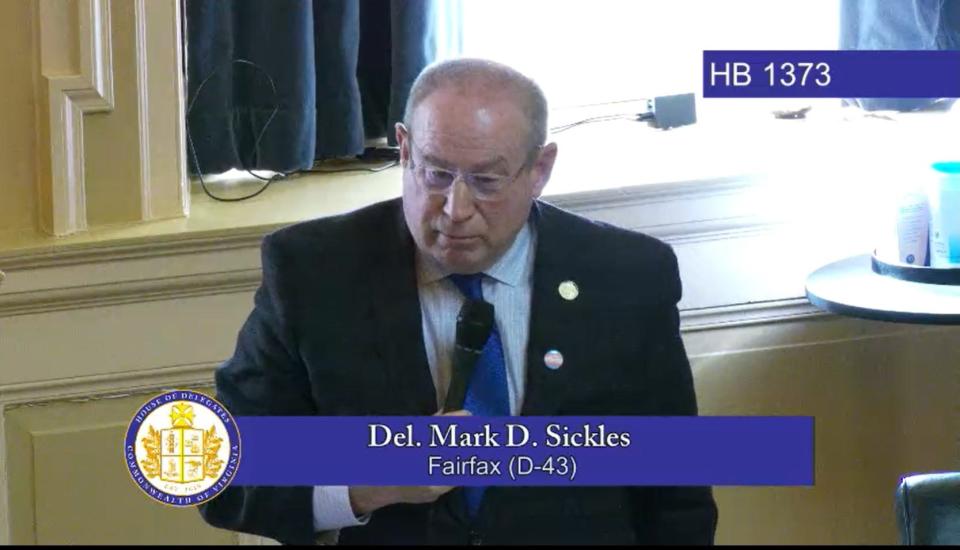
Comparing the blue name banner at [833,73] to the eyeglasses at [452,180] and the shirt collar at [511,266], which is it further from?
the eyeglasses at [452,180]

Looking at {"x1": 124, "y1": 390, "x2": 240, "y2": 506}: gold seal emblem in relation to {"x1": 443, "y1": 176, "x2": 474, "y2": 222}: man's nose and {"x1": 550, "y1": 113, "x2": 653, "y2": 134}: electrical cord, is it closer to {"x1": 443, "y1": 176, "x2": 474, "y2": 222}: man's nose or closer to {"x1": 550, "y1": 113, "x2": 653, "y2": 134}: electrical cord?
{"x1": 443, "y1": 176, "x2": 474, "y2": 222}: man's nose

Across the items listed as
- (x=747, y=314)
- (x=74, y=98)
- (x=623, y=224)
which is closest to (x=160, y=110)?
(x=74, y=98)

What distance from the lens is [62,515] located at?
2.13 meters

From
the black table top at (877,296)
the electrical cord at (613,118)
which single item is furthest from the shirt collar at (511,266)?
the electrical cord at (613,118)

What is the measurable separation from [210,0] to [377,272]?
2.40ft

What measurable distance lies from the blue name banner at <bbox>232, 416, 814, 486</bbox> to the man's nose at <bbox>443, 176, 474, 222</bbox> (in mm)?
215

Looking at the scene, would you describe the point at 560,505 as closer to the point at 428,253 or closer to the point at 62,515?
the point at 428,253

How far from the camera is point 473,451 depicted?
1532 millimetres

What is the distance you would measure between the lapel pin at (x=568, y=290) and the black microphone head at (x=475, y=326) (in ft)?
0.56

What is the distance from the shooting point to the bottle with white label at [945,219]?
2113 millimetres

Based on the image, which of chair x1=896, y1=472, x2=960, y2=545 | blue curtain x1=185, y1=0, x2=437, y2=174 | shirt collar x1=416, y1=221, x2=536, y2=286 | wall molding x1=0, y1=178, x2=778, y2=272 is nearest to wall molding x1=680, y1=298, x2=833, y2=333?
wall molding x1=0, y1=178, x2=778, y2=272

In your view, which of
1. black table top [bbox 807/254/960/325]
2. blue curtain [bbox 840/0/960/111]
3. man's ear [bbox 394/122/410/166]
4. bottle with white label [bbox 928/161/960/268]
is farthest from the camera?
blue curtain [bbox 840/0/960/111]

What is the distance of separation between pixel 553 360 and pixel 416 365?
6.0 inches

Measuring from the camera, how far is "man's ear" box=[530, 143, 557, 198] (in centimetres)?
160
